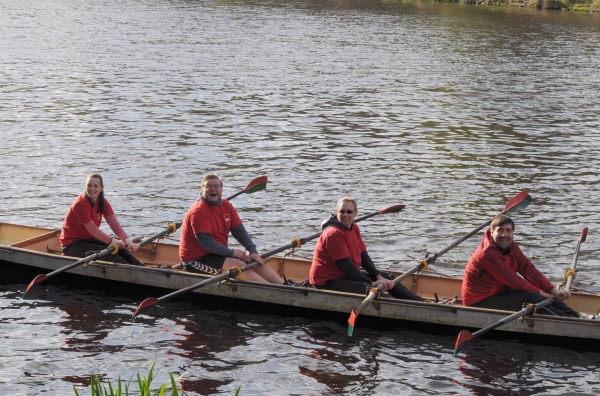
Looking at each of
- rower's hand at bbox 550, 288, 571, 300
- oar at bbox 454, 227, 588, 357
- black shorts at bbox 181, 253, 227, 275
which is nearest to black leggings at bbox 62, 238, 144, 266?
black shorts at bbox 181, 253, 227, 275

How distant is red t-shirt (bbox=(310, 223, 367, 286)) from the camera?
14.4m

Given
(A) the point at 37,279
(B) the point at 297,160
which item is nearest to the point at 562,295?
(A) the point at 37,279

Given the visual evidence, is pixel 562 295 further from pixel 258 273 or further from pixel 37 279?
pixel 37 279

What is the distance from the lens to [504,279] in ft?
44.7

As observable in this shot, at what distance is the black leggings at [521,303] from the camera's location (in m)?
13.8

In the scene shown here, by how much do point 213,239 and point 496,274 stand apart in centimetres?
474

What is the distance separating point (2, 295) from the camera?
16.2 meters

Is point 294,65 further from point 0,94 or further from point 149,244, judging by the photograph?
point 149,244

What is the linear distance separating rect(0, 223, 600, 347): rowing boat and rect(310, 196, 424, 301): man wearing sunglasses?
271 millimetres

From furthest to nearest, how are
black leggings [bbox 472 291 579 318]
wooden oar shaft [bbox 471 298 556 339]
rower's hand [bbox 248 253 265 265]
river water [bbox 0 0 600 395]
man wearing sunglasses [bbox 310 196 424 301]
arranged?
rower's hand [bbox 248 253 265 265]
man wearing sunglasses [bbox 310 196 424 301]
black leggings [bbox 472 291 579 318]
river water [bbox 0 0 600 395]
wooden oar shaft [bbox 471 298 556 339]

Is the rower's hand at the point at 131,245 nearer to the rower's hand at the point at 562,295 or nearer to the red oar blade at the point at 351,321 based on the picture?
the red oar blade at the point at 351,321

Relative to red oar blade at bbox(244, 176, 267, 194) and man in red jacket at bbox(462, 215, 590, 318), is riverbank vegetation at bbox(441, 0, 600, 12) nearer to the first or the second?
red oar blade at bbox(244, 176, 267, 194)

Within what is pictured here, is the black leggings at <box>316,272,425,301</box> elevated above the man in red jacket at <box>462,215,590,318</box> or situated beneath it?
situated beneath

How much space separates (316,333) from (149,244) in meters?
4.60
